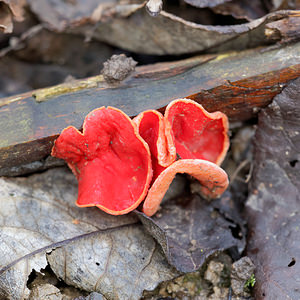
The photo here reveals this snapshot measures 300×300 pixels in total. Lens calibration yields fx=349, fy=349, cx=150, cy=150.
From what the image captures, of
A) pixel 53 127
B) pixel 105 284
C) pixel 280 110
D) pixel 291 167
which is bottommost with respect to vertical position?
pixel 105 284

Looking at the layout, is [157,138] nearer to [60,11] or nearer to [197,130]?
[197,130]

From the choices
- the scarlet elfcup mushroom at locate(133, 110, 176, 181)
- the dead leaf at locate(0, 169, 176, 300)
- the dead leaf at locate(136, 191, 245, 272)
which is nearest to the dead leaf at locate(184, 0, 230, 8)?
the scarlet elfcup mushroom at locate(133, 110, 176, 181)

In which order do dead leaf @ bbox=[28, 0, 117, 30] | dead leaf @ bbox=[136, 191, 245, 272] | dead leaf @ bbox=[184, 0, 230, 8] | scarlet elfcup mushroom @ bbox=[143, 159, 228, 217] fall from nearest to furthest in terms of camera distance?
1. scarlet elfcup mushroom @ bbox=[143, 159, 228, 217]
2. dead leaf @ bbox=[136, 191, 245, 272]
3. dead leaf @ bbox=[184, 0, 230, 8]
4. dead leaf @ bbox=[28, 0, 117, 30]

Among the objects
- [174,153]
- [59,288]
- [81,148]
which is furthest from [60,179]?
[174,153]

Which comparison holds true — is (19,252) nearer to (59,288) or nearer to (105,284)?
(59,288)

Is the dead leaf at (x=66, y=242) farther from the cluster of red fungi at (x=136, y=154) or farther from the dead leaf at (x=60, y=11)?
the dead leaf at (x=60, y=11)

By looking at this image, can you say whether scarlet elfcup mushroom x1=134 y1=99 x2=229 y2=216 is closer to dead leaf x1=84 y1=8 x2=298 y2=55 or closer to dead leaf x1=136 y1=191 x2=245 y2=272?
dead leaf x1=136 y1=191 x2=245 y2=272

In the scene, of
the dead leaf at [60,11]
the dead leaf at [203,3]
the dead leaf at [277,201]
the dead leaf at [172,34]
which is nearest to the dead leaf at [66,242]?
the dead leaf at [277,201]

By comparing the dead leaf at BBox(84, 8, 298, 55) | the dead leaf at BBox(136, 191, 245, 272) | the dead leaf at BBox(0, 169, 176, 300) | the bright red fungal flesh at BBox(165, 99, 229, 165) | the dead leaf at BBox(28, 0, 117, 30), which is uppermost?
the dead leaf at BBox(28, 0, 117, 30)
